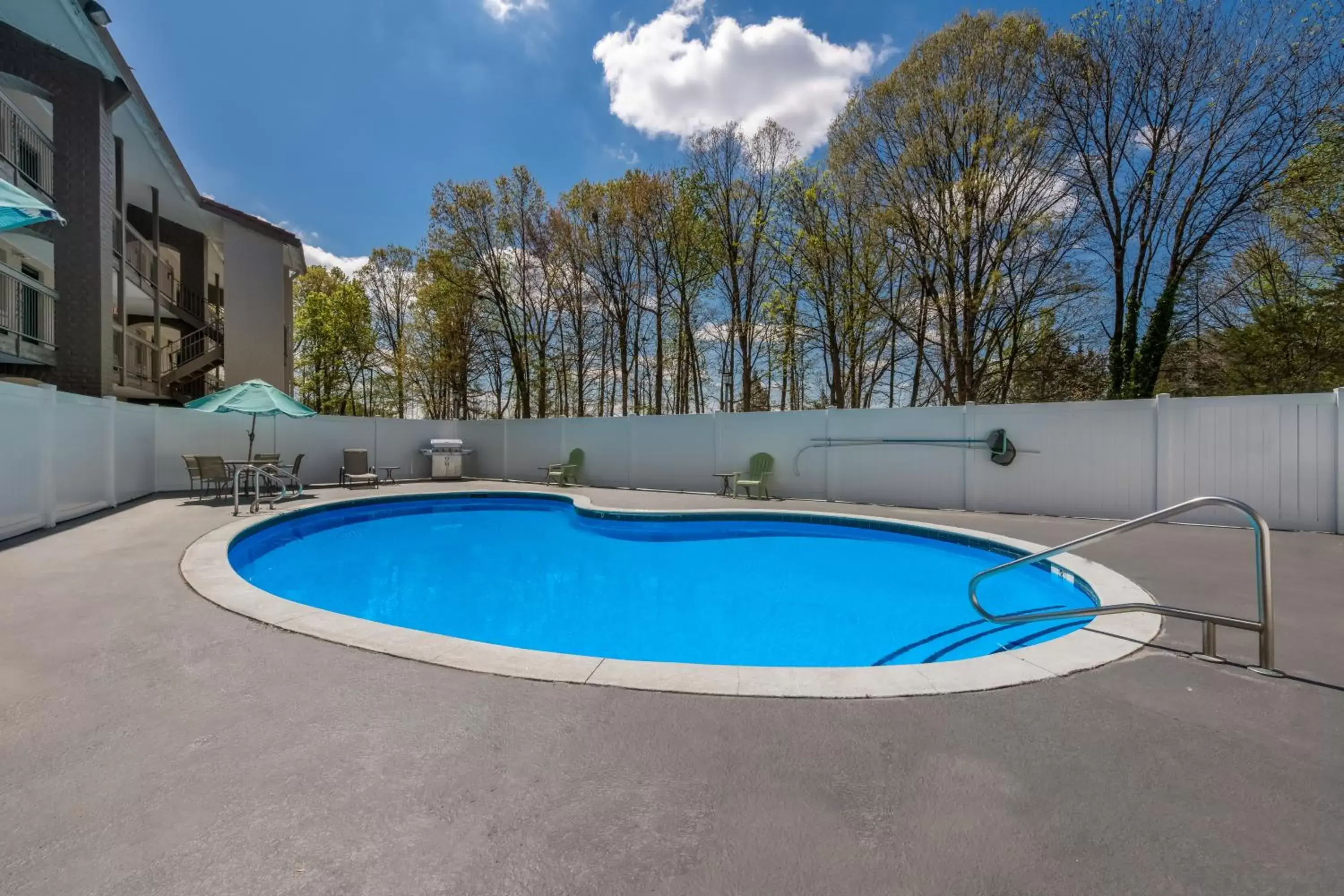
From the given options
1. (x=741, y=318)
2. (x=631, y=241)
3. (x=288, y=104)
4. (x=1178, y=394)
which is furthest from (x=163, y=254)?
(x=1178, y=394)

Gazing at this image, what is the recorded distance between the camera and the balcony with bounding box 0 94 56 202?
31.5 ft

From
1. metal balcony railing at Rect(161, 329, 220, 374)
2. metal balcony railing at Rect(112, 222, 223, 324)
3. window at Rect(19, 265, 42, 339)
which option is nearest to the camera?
window at Rect(19, 265, 42, 339)

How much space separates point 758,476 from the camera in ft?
37.5

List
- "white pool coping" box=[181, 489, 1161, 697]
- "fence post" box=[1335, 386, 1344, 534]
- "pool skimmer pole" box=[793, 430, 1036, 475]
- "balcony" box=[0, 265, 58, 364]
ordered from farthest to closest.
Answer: "balcony" box=[0, 265, 58, 364] < "pool skimmer pole" box=[793, 430, 1036, 475] < "fence post" box=[1335, 386, 1344, 534] < "white pool coping" box=[181, 489, 1161, 697]

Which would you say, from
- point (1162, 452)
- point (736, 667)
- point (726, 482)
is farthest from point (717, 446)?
point (736, 667)

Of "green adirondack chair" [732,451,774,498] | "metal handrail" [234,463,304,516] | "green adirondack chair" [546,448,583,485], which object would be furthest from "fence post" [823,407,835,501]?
"metal handrail" [234,463,304,516]

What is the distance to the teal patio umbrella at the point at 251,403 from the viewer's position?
9148 millimetres

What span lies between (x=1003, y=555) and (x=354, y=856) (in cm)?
669

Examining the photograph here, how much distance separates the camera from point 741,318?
18266 mm

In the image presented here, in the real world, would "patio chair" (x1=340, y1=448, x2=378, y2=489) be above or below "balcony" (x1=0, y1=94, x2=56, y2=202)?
below

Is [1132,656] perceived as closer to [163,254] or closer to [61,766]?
[61,766]

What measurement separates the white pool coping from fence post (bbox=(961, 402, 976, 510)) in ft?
17.9

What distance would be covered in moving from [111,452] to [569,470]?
26.9 ft

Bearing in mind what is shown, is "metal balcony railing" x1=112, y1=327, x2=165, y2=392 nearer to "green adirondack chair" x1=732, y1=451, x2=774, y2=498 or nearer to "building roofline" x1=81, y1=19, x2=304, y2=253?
"building roofline" x1=81, y1=19, x2=304, y2=253
